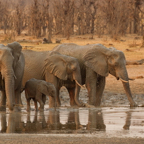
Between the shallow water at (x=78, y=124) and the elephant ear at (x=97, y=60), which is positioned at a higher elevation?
the elephant ear at (x=97, y=60)

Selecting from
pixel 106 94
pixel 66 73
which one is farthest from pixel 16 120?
pixel 106 94

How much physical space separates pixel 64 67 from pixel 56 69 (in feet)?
0.62

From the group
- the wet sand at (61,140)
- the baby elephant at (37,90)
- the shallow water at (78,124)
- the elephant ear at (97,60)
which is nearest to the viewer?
the wet sand at (61,140)

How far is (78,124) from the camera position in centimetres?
762

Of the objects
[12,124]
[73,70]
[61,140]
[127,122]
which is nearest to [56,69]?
[73,70]

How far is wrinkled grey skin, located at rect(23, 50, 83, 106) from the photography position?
11.5 m

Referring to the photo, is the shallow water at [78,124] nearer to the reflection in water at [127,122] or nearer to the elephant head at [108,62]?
the reflection in water at [127,122]

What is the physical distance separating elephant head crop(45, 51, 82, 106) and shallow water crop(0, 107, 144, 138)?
2065 millimetres

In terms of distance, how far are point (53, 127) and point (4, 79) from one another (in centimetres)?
261

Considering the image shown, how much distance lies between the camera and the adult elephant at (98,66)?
37.6ft

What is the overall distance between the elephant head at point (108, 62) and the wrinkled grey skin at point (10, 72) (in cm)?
221

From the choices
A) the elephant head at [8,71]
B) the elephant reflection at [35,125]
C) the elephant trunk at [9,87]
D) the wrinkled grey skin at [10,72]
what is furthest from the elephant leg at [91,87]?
the elephant reflection at [35,125]

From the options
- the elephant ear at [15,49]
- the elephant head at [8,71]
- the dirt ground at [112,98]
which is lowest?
the dirt ground at [112,98]

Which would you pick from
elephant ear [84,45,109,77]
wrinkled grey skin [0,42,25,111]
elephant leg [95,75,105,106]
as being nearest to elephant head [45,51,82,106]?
elephant ear [84,45,109,77]
